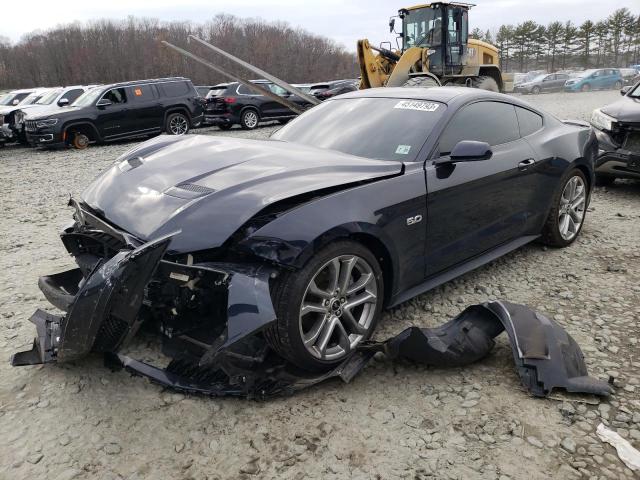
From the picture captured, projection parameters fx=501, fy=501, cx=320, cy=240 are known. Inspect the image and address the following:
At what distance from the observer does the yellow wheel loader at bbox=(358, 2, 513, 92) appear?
472 inches

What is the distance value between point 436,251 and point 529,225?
136 cm

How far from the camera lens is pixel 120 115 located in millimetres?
13156

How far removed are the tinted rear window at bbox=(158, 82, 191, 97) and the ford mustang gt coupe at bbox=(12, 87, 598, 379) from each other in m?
11.3

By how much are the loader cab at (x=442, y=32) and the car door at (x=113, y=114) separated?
7.74m

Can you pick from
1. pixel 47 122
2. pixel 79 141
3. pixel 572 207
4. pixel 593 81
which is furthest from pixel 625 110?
pixel 593 81

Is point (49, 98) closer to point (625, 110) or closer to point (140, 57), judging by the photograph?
point (625, 110)

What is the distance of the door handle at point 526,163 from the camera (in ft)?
12.6

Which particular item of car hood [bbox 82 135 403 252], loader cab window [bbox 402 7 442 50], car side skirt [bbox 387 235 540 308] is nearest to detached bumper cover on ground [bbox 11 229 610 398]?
car hood [bbox 82 135 403 252]

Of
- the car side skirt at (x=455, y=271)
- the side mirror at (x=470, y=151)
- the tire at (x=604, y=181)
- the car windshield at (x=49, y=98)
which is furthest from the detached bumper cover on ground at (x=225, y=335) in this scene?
the car windshield at (x=49, y=98)

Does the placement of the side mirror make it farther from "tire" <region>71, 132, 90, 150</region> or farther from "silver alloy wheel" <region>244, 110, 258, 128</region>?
"silver alloy wheel" <region>244, 110, 258, 128</region>

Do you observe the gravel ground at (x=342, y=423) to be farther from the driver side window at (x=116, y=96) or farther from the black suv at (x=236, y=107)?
the black suv at (x=236, y=107)

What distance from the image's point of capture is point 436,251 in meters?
3.21

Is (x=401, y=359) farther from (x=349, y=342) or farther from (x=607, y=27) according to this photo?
(x=607, y=27)

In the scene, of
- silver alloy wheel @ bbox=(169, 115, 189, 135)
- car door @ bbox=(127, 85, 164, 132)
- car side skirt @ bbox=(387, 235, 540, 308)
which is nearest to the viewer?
car side skirt @ bbox=(387, 235, 540, 308)
